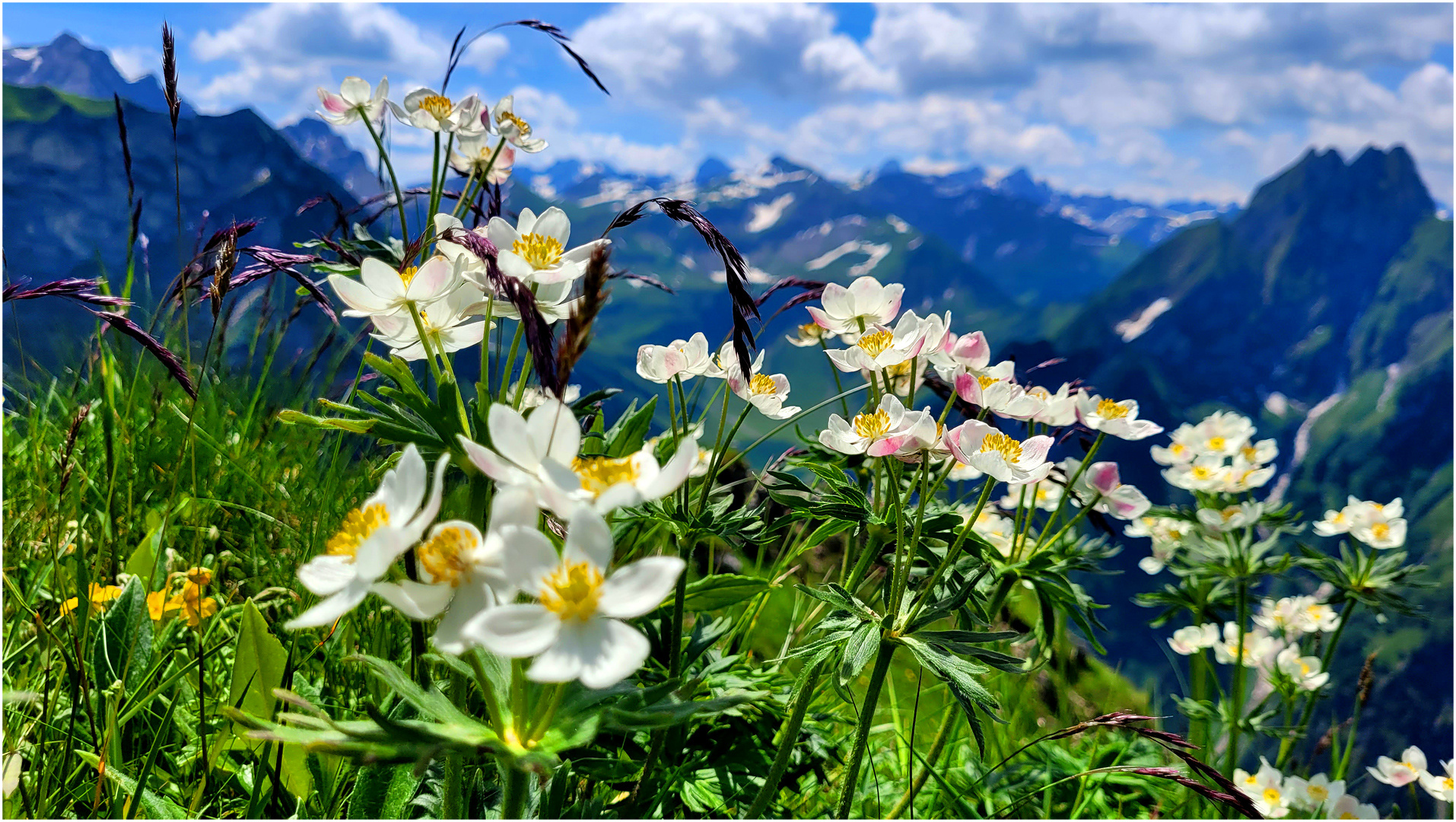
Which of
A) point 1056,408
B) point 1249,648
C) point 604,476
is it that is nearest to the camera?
point 604,476

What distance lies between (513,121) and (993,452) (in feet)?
5.26

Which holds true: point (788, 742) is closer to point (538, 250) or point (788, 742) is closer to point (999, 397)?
point (999, 397)

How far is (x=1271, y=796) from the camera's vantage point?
3283mm

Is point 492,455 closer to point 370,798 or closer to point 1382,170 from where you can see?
point 370,798

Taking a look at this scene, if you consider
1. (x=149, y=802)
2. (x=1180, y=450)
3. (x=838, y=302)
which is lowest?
(x=149, y=802)

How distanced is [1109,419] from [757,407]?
32.8 inches

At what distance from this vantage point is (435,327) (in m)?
1.25

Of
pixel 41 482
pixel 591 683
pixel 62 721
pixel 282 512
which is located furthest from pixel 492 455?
pixel 41 482

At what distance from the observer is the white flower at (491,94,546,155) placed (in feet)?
7.18

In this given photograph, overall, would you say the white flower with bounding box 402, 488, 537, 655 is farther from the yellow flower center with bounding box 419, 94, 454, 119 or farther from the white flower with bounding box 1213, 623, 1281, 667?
the white flower with bounding box 1213, 623, 1281, 667

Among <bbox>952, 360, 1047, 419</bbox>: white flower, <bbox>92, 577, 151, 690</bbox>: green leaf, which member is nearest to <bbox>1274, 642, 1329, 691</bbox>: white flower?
<bbox>952, 360, 1047, 419</bbox>: white flower

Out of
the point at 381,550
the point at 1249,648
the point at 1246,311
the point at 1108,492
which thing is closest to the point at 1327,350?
the point at 1246,311

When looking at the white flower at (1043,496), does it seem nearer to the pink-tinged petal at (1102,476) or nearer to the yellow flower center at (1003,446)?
the pink-tinged petal at (1102,476)

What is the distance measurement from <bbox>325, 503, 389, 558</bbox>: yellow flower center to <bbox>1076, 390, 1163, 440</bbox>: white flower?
1.51 metres
